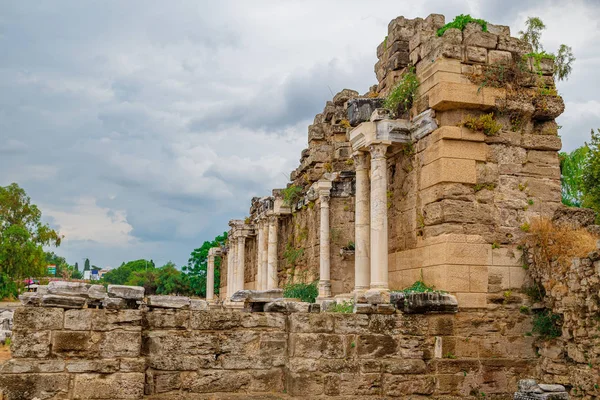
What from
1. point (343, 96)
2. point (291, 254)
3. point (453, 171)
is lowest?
point (291, 254)

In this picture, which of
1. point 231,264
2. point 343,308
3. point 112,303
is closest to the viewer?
point 112,303

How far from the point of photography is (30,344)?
752 cm

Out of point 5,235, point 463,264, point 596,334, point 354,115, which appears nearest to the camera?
point 596,334

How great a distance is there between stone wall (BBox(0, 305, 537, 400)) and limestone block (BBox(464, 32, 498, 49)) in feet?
14.2

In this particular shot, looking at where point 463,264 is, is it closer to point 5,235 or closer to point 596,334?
point 596,334

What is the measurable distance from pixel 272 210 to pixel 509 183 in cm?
1364

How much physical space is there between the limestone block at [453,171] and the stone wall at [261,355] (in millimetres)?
2069

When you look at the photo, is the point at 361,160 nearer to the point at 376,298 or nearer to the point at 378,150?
the point at 378,150

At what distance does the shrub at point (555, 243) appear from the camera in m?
9.41

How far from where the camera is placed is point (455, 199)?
401 inches

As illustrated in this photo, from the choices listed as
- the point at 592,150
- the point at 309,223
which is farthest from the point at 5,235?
the point at 592,150

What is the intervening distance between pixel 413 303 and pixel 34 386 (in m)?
5.14

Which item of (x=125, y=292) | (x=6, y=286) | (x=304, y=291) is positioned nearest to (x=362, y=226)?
(x=125, y=292)

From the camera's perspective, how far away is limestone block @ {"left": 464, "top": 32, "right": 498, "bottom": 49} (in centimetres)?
1078
